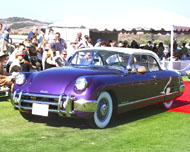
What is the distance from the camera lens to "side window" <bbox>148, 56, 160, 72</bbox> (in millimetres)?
→ 8637

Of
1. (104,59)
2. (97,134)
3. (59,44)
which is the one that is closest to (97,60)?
(104,59)

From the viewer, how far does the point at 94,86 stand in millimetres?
6504

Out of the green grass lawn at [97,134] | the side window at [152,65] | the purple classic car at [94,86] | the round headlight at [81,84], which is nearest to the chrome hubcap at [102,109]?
the purple classic car at [94,86]

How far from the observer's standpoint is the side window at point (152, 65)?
340 inches

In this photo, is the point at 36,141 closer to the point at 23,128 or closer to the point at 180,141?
the point at 23,128

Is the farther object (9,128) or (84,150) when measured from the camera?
(9,128)

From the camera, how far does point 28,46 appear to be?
12102 mm

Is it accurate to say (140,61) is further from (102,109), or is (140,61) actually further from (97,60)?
(102,109)

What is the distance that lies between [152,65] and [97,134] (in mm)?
2987

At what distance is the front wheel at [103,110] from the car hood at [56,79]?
0.51m

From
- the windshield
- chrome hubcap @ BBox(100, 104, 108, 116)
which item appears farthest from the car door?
chrome hubcap @ BBox(100, 104, 108, 116)

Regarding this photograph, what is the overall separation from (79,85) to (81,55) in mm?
1948

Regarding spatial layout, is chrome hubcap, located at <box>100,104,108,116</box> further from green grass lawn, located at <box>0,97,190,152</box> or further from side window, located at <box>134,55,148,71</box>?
side window, located at <box>134,55,148,71</box>

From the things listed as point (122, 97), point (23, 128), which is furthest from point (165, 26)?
point (23, 128)
